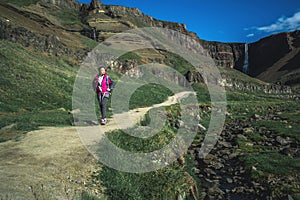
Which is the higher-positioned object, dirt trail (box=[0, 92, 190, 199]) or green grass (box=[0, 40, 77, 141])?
green grass (box=[0, 40, 77, 141])

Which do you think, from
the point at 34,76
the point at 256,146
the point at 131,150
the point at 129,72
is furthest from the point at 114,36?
the point at 131,150

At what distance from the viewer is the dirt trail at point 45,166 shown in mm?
8086

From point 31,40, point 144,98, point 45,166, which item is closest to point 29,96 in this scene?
point 45,166

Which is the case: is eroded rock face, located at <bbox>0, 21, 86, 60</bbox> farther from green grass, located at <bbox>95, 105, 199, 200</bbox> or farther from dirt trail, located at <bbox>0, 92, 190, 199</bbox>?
green grass, located at <bbox>95, 105, 199, 200</bbox>

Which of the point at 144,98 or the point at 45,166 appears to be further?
the point at 144,98

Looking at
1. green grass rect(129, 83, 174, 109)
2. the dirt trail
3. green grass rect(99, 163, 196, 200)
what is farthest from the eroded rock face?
green grass rect(99, 163, 196, 200)

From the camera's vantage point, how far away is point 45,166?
32.3ft

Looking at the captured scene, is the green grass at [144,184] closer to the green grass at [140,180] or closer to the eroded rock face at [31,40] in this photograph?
the green grass at [140,180]

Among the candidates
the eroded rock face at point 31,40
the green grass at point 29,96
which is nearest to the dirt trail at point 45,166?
the green grass at point 29,96

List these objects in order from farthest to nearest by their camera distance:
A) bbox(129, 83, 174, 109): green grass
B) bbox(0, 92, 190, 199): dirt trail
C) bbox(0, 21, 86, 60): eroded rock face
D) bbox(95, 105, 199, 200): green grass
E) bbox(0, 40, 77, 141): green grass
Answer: bbox(0, 21, 86, 60): eroded rock face, bbox(129, 83, 174, 109): green grass, bbox(0, 40, 77, 141): green grass, bbox(95, 105, 199, 200): green grass, bbox(0, 92, 190, 199): dirt trail

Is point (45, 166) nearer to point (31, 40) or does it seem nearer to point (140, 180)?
point (140, 180)

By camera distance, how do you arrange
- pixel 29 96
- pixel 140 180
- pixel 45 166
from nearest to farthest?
1. pixel 45 166
2. pixel 140 180
3. pixel 29 96

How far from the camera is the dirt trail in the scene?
809 centimetres

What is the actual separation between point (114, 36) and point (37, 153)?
6976 inches
